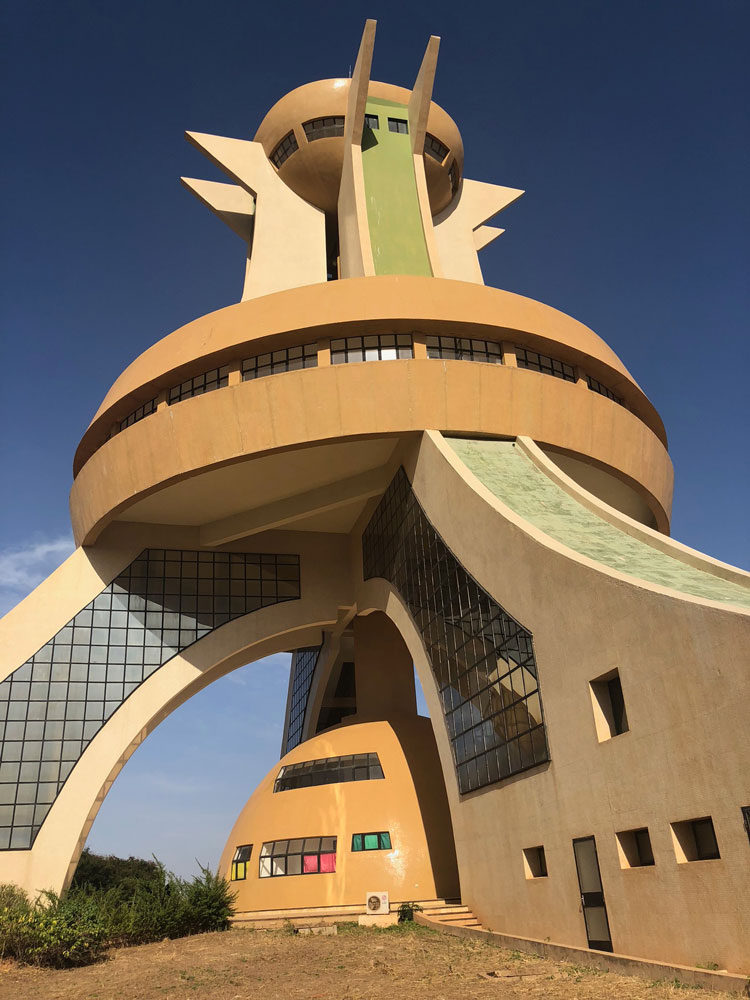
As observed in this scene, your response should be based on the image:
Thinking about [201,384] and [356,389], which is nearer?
[356,389]

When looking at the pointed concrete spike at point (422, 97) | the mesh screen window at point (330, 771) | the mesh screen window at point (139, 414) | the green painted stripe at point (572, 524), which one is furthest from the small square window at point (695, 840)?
the pointed concrete spike at point (422, 97)

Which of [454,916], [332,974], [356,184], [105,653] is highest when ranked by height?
[356,184]

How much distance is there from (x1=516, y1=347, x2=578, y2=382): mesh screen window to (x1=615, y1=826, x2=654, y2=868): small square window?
40.2 ft

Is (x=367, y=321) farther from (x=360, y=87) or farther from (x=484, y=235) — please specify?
(x=484, y=235)

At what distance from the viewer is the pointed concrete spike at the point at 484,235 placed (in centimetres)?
3462

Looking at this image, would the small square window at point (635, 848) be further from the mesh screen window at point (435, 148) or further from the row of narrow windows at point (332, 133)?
the mesh screen window at point (435, 148)

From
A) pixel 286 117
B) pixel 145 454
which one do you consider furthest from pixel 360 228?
pixel 145 454

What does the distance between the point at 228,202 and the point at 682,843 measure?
1137 inches

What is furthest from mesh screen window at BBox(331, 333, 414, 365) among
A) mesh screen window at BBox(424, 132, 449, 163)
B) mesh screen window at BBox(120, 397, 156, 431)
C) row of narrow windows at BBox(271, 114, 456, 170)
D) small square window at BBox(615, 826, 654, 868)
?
mesh screen window at BBox(424, 132, 449, 163)

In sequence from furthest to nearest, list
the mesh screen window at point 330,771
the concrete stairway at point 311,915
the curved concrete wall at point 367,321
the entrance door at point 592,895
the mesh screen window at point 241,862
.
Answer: the mesh screen window at point 330,771, the mesh screen window at point 241,862, the curved concrete wall at point 367,321, the concrete stairway at point 311,915, the entrance door at point 592,895

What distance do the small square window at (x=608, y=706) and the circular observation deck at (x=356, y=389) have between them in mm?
8779

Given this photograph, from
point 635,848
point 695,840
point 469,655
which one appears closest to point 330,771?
point 469,655

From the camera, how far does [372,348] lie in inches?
784

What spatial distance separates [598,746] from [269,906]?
12.0m
